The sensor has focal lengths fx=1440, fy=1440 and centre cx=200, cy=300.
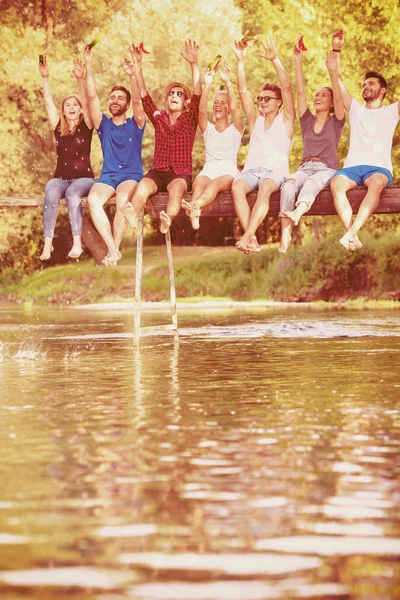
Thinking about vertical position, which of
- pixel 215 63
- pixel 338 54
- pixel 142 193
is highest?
pixel 338 54

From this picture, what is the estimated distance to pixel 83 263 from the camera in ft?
168

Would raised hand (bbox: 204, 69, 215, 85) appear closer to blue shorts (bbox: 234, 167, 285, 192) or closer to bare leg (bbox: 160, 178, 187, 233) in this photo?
blue shorts (bbox: 234, 167, 285, 192)

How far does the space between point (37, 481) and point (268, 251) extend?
1431 inches

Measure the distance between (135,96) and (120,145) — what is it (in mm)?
671

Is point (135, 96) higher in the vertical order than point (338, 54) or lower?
lower

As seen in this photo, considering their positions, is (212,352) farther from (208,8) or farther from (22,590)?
(208,8)

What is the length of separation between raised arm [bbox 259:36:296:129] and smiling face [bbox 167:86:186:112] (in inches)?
49.5

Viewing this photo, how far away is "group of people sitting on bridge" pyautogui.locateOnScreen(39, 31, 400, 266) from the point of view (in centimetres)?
1716

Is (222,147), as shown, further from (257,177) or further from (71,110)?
(71,110)

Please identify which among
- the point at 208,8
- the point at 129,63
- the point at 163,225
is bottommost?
the point at 163,225

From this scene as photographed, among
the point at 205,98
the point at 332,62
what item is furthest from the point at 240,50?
the point at 332,62

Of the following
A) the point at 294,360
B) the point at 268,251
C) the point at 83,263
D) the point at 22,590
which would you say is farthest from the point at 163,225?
the point at 83,263

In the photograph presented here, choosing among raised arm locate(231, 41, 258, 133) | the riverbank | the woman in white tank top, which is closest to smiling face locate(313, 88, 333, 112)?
raised arm locate(231, 41, 258, 133)

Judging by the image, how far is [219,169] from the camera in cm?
1798
